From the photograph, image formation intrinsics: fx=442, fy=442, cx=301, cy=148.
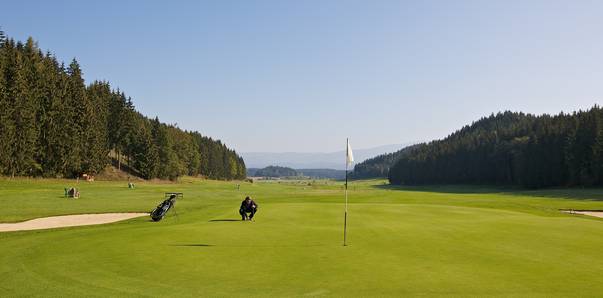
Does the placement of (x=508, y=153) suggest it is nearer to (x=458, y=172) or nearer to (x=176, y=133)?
(x=458, y=172)

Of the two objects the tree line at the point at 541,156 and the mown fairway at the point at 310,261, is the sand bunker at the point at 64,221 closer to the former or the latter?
the mown fairway at the point at 310,261

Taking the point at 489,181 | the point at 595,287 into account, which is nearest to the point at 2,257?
the point at 595,287

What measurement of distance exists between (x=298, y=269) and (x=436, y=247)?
6887mm

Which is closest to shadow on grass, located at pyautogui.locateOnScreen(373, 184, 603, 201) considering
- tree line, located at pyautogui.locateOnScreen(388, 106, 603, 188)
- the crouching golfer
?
tree line, located at pyautogui.locateOnScreen(388, 106, 603, 188)

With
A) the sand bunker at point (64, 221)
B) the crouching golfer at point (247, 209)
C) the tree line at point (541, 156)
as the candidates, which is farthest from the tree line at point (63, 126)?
the tree line at point (541, 156)

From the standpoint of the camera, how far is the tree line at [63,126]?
2830 inches

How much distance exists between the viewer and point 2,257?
1620cm

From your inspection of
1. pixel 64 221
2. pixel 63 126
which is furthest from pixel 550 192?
pixel 63 126

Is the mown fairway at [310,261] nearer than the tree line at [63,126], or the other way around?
the mown fairway at [310,261]

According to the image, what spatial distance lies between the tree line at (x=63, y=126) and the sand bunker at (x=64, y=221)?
44.1 m

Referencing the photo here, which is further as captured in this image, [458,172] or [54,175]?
[458,172]

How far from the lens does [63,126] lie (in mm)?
83562

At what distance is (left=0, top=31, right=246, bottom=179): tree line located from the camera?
236 ft

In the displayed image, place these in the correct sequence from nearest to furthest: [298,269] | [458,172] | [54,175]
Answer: [298,269] → [54,175] → [458,172]
